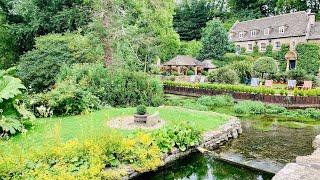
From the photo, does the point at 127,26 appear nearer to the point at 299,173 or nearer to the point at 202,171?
the point at 202,171

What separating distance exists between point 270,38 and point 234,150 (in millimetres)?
34200

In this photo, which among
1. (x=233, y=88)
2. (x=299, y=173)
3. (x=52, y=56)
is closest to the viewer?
(x=299, y=173)

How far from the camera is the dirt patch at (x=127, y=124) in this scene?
1249cm

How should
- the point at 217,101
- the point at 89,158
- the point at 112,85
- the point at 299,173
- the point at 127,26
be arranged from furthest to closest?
the point at 217,101 → the point at 127,26 → the point at 112,85 → the point at 89,158 → the point at 299,173

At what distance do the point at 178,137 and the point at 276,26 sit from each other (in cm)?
3684

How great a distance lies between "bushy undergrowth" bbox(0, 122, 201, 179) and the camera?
23.6 ft

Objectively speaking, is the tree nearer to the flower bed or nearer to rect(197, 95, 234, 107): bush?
the flower bed

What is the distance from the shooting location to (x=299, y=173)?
7.69 m

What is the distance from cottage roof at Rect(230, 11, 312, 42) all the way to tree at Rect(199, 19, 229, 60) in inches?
158

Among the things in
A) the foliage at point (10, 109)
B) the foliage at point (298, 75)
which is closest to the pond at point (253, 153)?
the foliage at point (10, 109)

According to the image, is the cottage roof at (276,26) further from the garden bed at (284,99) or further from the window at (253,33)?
the garden bed at (284,99)

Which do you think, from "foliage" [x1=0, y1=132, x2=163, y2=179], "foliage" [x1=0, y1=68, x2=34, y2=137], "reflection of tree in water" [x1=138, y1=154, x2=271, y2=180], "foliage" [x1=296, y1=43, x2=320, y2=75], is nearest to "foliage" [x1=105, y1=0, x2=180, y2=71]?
"foliage" [x1=0, y1=68, x2=34, y2=137]

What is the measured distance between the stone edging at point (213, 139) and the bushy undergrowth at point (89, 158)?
0.25 metres

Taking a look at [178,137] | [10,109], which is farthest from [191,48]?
[10,109]
